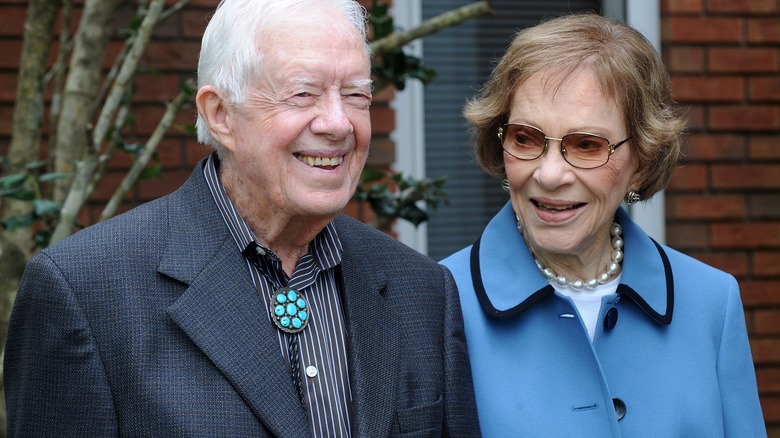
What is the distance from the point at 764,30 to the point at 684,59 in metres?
0.41

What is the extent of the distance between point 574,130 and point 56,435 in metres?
1.34

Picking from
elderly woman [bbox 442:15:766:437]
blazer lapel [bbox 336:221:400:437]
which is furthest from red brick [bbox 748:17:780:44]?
blazer lapel [bbox 336:221:400:437]

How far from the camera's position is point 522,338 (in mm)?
2654

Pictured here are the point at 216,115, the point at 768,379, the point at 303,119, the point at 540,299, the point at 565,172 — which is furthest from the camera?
the point at 768,379

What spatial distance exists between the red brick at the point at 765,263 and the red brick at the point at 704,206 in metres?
0.20

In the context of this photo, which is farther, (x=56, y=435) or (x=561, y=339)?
(x=561, y=339)

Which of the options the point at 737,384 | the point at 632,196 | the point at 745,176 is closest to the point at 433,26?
the point at 632,196

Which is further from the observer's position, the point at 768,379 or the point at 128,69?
the point at 768,379

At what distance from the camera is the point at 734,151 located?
4789mm

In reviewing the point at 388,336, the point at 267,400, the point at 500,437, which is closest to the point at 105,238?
the point at 267,400

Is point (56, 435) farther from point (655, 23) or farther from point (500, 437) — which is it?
point (655, 23)

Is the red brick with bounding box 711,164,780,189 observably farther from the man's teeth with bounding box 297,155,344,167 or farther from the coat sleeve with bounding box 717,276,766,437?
the man's teeth with bounding box 297,155,344,167

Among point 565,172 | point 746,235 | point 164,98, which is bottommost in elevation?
point 746,235

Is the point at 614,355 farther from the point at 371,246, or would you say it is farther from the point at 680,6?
the point at 680,6
